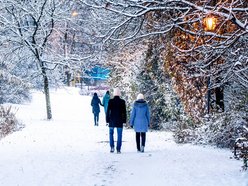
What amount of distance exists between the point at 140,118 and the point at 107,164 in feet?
9.38

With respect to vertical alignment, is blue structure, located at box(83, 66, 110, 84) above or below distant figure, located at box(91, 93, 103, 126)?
above

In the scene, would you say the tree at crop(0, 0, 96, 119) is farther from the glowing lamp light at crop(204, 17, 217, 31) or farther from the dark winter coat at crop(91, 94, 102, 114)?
the glowing lamp light at crop(204, 17, 217, 31)

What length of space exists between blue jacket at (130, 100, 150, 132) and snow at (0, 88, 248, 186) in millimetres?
768

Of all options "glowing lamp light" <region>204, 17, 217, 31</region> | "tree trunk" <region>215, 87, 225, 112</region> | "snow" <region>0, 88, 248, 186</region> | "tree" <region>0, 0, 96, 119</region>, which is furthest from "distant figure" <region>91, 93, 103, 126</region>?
"glowing lamp light" <region>204, 17, 217, 31</region>

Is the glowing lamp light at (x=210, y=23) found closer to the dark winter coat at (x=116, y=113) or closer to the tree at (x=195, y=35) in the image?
the tree at (x=195, y=35)

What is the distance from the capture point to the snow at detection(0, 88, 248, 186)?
9.20 m

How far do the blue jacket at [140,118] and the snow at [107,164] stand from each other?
2.52 feet

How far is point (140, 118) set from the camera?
13.7m

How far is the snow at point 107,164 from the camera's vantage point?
9.20 m

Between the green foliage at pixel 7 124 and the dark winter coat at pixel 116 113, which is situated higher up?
the dark winter coat at pixel 116 113

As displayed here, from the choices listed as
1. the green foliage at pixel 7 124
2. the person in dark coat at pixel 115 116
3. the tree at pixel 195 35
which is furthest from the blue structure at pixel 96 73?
the person in dark coat at pixel 115 116

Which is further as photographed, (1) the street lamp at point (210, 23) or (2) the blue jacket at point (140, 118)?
(2) the blue jacket at point (140, 118)

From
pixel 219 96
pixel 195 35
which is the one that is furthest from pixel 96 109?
pixel 195 35

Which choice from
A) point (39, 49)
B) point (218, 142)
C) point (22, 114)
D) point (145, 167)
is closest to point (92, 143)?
point (218, 142)
